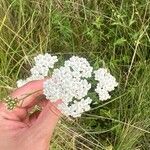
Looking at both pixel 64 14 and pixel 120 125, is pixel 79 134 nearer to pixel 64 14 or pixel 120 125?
pixel 120 125

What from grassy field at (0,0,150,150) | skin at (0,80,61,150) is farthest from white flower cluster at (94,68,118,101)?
grassy field at (0,0,150,150)

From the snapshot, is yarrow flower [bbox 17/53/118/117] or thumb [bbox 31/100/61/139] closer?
yarrow flower [bbox 17/53/118/117]

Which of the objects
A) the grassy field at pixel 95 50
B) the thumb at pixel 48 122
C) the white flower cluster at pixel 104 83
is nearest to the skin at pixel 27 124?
the thumb at pixel 48 122

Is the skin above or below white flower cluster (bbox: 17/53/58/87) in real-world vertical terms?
below

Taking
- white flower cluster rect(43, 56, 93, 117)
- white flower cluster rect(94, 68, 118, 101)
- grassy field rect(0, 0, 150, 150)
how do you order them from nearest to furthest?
white flower cluster rect(43, 56, 93, 117) < white flower cluster rect(94, 68, 118, 101) < grassy field rect(0, 0, 150, 150)

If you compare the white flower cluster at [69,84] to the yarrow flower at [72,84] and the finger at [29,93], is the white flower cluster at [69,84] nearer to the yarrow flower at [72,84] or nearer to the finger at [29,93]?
the yarrow flower at [72,84]

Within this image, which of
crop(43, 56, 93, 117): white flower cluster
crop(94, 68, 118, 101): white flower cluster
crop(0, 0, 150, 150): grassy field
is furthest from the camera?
crop(0, 0, 150, 150): grassy field

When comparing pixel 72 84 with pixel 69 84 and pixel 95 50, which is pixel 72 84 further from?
pixel 95 50

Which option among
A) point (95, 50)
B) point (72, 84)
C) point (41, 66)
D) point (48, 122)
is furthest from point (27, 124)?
point (95, 50)

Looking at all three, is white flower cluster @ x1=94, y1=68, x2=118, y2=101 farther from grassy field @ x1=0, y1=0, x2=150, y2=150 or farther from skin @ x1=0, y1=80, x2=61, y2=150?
grassy field @ x1=0, y1=0, x2=150, y2=150
